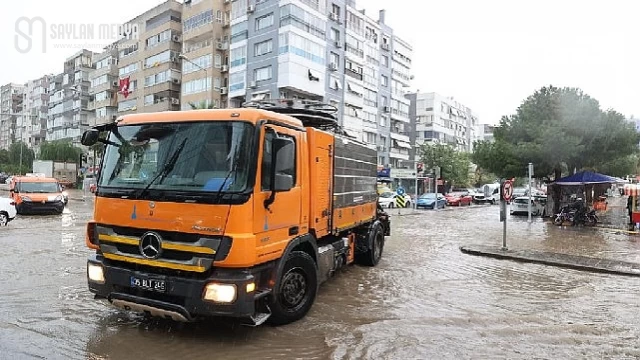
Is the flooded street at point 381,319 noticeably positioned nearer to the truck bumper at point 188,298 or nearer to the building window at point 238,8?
the truck bumper at point 188,298

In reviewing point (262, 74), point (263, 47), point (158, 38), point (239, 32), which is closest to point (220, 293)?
point (262, 74)

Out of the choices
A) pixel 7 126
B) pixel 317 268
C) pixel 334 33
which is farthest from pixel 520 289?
pixel 7 126

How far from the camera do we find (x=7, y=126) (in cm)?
13038

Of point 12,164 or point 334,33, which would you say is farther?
point 12,164

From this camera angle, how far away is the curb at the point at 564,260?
10.3 metres

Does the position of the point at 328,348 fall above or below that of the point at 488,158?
below

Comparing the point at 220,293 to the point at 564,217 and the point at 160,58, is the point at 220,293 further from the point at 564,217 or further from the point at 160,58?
the point at 160,58

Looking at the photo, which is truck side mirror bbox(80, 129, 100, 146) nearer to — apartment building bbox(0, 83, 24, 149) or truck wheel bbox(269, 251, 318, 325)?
truck wheel bbox(269, 251, 318, 325)

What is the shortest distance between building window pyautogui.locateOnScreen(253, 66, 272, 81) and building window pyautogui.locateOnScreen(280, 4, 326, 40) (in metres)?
4.11

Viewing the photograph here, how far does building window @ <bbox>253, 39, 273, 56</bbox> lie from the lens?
136 feet

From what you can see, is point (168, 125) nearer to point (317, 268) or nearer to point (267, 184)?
point (267, 184)

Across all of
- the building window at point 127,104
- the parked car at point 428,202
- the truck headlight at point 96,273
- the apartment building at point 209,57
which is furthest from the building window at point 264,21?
the truck headlight at point 96,273

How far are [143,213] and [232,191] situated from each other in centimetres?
104

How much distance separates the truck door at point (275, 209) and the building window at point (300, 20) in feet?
120
